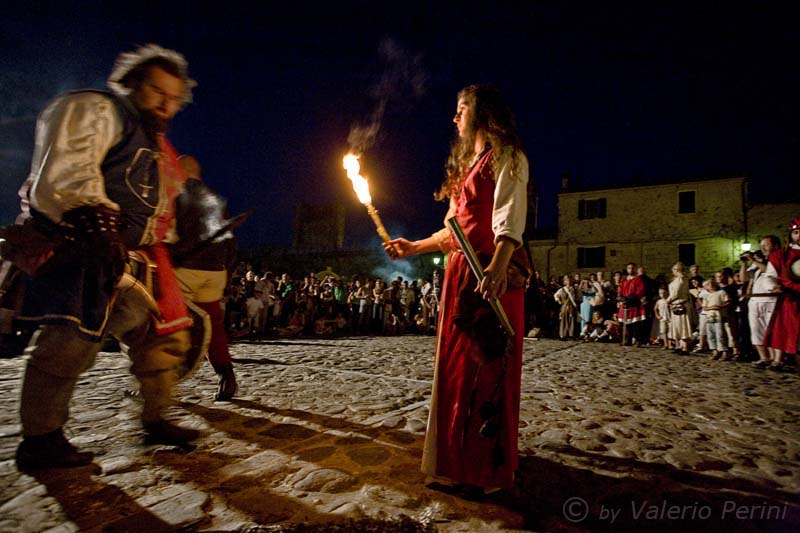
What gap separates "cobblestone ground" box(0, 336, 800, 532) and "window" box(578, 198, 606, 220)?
27.0m

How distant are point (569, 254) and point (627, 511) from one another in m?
29.7

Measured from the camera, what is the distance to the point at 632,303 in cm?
1114

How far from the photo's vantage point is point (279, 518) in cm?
171

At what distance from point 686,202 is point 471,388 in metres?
31.6

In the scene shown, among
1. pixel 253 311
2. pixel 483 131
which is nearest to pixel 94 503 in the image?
pixel 483 131

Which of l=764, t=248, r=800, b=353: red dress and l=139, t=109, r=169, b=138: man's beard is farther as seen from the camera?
l=764, t=248, r=800, b=353: red dress

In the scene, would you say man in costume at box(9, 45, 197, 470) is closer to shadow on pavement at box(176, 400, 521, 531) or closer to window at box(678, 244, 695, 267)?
shadow on pavement at box(176, 400, 521, 531)

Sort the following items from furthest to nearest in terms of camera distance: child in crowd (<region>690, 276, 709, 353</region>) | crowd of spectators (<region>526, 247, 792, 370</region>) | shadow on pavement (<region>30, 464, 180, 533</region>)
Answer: child in crowd (<region>690, 276, 709, 353</region>), crowd of spectators (<region>526, 247, 792, 370</region>), shadow on pavement (<region>30, 464, 180, 533</region>)

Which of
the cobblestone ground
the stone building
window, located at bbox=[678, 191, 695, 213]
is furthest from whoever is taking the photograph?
window, located at bbox=[678, 191, 695, 213]

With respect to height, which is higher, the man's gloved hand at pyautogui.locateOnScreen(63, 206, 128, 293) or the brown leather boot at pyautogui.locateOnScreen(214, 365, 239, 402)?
the man's gloved hand at pyautogui.locateOnScreen(63, 206, 128, 293)

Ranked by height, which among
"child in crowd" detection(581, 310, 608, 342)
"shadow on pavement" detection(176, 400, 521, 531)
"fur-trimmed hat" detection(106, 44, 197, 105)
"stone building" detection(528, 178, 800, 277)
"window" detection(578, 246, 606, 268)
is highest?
"stone building" detection(528, 178, 800, 277)

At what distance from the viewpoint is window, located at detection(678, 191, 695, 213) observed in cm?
2669

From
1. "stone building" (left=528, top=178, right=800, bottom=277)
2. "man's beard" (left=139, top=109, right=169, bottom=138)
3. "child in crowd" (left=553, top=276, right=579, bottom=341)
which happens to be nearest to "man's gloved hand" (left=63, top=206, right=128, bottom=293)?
"man's beard" (left=139, top=109, right=169, bottom=138)

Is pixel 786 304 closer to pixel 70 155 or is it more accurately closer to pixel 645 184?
pixel 70 155
